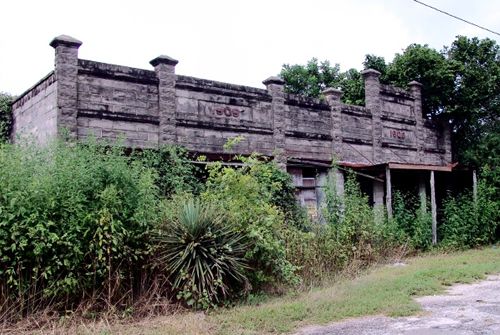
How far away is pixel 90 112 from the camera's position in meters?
10.5

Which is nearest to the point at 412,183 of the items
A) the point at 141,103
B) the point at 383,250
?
the point at 383,250

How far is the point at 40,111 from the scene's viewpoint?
10945mm

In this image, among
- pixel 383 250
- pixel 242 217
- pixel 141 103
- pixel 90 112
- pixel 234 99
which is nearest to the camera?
pixel 242 217

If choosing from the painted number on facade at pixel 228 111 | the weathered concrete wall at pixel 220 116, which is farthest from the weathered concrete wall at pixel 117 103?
the painted number on facade at pixel 228 111

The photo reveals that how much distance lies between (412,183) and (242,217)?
9.95m

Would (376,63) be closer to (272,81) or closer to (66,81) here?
(272,81)

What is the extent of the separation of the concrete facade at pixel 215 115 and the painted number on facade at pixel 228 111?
0.08 feet

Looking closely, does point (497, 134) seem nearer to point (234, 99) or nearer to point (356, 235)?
point (356, 235)

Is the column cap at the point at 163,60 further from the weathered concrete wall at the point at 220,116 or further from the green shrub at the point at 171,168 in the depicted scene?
the green shrub at the point at 171,168

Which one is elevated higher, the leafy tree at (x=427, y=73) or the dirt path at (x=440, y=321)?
the leafy tree at (x=427, y=73)

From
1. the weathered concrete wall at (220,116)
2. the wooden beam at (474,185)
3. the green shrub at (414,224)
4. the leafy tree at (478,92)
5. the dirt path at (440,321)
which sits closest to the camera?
the dirt path at (440,321)

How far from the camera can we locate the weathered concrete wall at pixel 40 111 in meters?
10.3

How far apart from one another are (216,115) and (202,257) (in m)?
5.92

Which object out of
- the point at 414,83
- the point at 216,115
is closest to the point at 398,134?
the point at 414,83
